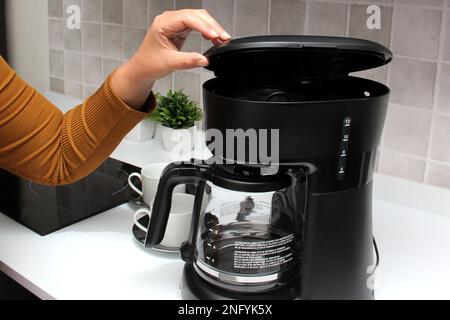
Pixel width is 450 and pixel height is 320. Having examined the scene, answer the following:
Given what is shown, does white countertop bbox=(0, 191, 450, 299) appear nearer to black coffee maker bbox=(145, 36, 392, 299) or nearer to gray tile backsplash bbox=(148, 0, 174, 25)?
black coffee maker bbox=(145, 36, 392, 299)

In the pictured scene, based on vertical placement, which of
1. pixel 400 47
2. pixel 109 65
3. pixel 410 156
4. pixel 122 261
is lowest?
pixel 122 261

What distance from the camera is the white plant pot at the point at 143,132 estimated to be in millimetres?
1413

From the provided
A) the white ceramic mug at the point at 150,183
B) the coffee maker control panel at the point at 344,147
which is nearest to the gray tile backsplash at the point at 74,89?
the white ceramic mug at the point at 150,183

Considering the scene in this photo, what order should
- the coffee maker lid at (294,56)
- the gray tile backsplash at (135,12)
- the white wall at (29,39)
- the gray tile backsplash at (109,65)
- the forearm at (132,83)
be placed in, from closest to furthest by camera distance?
the coffee maker lid at (294,56), the forearm at (132,83), the gray tile backsplash at (135,12), the gray tile backsplash at (109,65), the white wall at (29,39)

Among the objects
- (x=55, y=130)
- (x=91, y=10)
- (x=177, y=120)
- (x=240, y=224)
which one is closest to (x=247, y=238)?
(x=240, y=224)

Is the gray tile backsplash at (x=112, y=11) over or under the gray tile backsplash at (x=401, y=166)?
over

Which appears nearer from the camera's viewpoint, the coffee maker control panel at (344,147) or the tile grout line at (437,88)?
the coffee maker control panel at (344,147)

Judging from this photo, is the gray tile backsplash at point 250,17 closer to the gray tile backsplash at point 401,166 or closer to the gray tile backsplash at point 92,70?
the gray tile backsplash at point 401,166

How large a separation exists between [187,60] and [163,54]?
77 millimetres

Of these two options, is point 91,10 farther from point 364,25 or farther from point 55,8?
point 364,25

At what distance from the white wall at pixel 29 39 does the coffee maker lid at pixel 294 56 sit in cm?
121

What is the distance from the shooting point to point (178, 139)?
133 centimetres

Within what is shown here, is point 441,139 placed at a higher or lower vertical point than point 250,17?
lower

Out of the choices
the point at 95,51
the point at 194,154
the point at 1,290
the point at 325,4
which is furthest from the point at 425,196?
the point at 95,51
